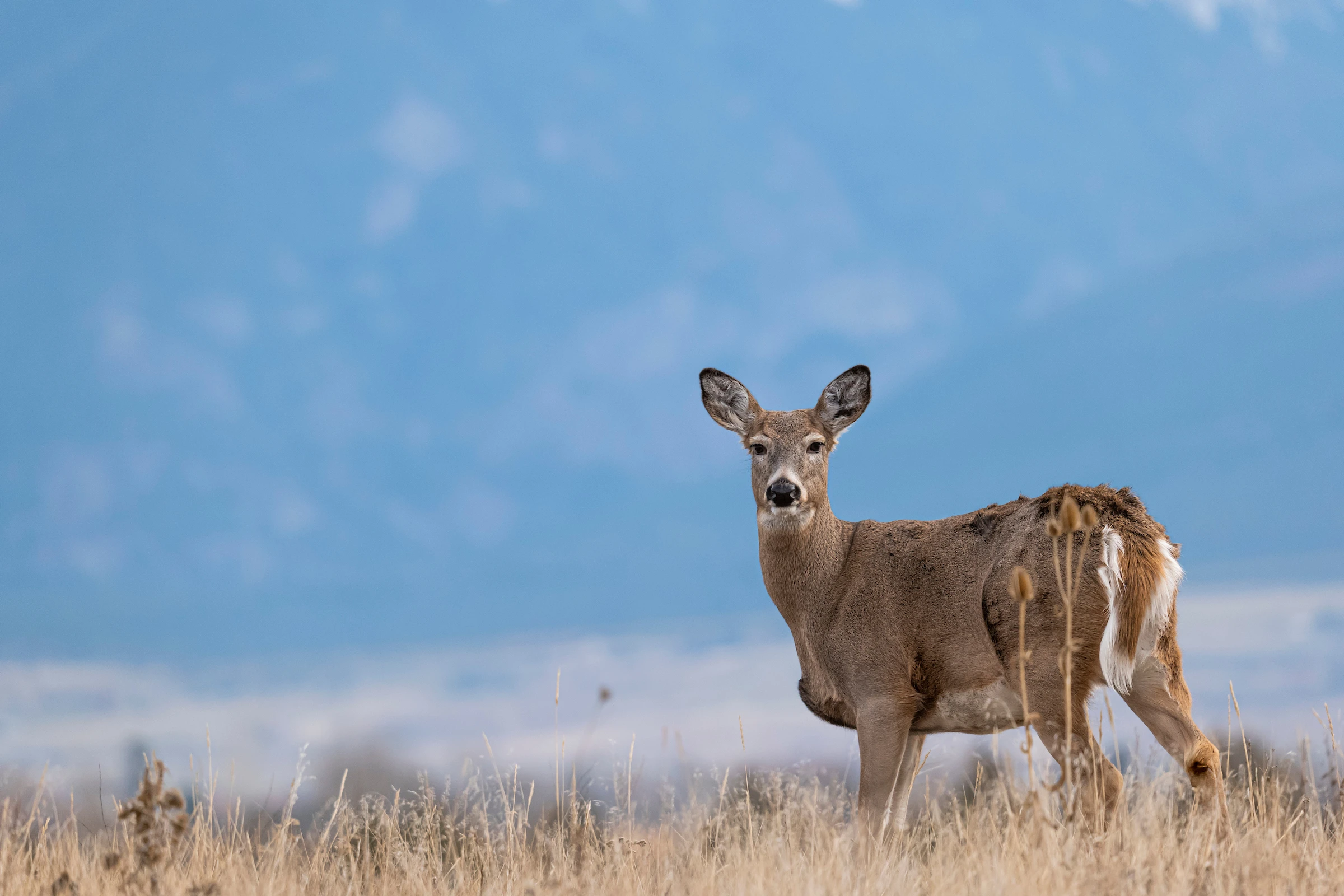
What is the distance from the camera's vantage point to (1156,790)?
290 inches

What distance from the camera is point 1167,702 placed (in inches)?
316

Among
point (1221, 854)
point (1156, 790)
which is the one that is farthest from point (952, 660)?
point (1221, 854)

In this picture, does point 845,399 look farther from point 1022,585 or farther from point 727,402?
point 1022,585

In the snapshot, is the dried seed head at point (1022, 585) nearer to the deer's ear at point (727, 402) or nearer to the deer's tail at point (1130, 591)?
the deer's tail at point (1130, 591)

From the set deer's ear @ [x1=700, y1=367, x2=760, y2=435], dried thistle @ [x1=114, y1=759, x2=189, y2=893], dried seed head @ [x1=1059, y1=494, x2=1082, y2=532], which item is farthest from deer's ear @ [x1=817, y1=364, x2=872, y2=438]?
dried thistle @ [x1=114, y1=759, x2=189, y2=893]

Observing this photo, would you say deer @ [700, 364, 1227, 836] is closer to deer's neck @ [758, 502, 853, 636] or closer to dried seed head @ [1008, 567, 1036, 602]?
deer's neck @ [758, 502, 853, 636]

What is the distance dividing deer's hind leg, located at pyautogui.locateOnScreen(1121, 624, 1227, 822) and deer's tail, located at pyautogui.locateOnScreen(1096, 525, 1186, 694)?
0.28 metres

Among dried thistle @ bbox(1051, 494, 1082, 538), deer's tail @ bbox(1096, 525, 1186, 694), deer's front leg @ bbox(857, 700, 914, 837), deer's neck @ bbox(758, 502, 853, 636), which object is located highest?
deer's neck @ bbox(758, 502, 853, 636)

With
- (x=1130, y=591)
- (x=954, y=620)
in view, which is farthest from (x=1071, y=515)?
(x=954, y=620)

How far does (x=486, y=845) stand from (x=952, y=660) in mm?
3156

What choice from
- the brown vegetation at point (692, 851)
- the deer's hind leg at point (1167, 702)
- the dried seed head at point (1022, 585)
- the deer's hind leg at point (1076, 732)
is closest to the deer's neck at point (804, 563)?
the brown vegetation at point (692, 851)

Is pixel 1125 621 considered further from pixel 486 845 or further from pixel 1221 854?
pixel 486 845

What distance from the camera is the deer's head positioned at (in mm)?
8805

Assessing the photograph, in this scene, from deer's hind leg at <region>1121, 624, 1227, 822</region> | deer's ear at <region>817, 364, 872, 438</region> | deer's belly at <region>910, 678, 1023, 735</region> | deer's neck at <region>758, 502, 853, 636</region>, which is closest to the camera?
deer's belly at <region>910, 678, 1023, 735</region>
